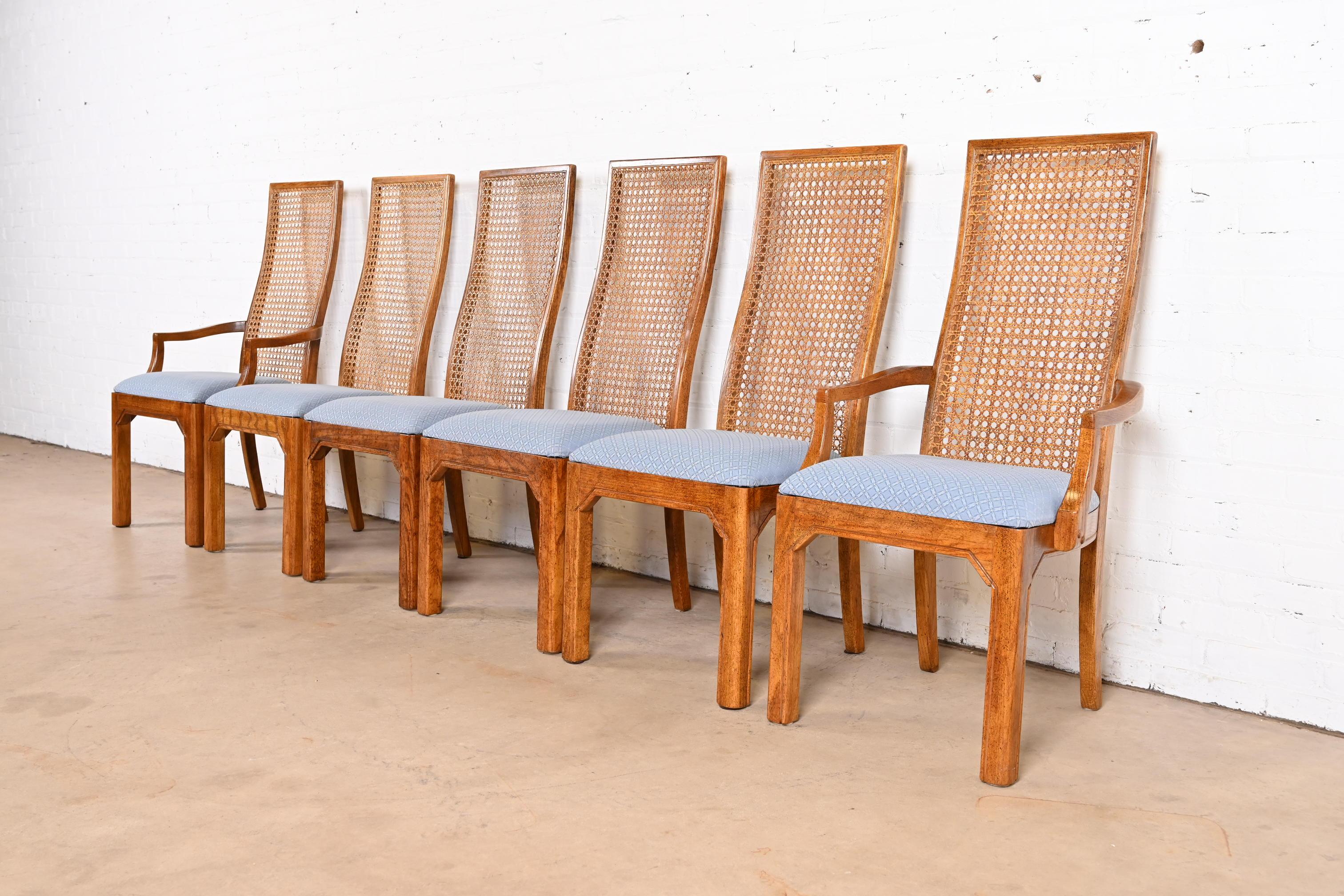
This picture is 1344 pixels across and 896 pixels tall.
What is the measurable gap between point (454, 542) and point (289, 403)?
74 centimetres

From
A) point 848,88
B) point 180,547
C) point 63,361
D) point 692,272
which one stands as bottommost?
point 180,547

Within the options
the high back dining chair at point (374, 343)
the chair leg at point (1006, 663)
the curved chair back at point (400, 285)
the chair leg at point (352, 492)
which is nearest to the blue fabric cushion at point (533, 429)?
the high back dining chair at point (374, 343)

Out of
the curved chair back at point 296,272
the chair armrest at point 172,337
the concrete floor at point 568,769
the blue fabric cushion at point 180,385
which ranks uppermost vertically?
the curved chair back at point 296,272

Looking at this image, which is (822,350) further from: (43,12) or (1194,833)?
(43,12)

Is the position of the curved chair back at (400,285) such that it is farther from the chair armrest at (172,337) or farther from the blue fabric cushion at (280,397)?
the chair armrest at (172,337)

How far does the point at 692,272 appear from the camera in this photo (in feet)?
9.48

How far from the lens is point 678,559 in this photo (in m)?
2.94

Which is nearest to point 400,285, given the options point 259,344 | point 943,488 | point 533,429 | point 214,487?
point 259,344

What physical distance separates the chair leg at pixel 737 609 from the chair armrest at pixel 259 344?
6.40ft

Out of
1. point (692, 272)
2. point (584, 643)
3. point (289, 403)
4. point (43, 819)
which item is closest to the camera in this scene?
point (43, 819)

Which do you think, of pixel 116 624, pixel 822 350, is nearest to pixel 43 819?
pixel 116 624

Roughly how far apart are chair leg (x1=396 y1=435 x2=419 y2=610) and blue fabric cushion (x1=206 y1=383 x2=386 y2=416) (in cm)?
41

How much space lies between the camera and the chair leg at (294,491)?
307cm

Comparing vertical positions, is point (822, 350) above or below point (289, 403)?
above
